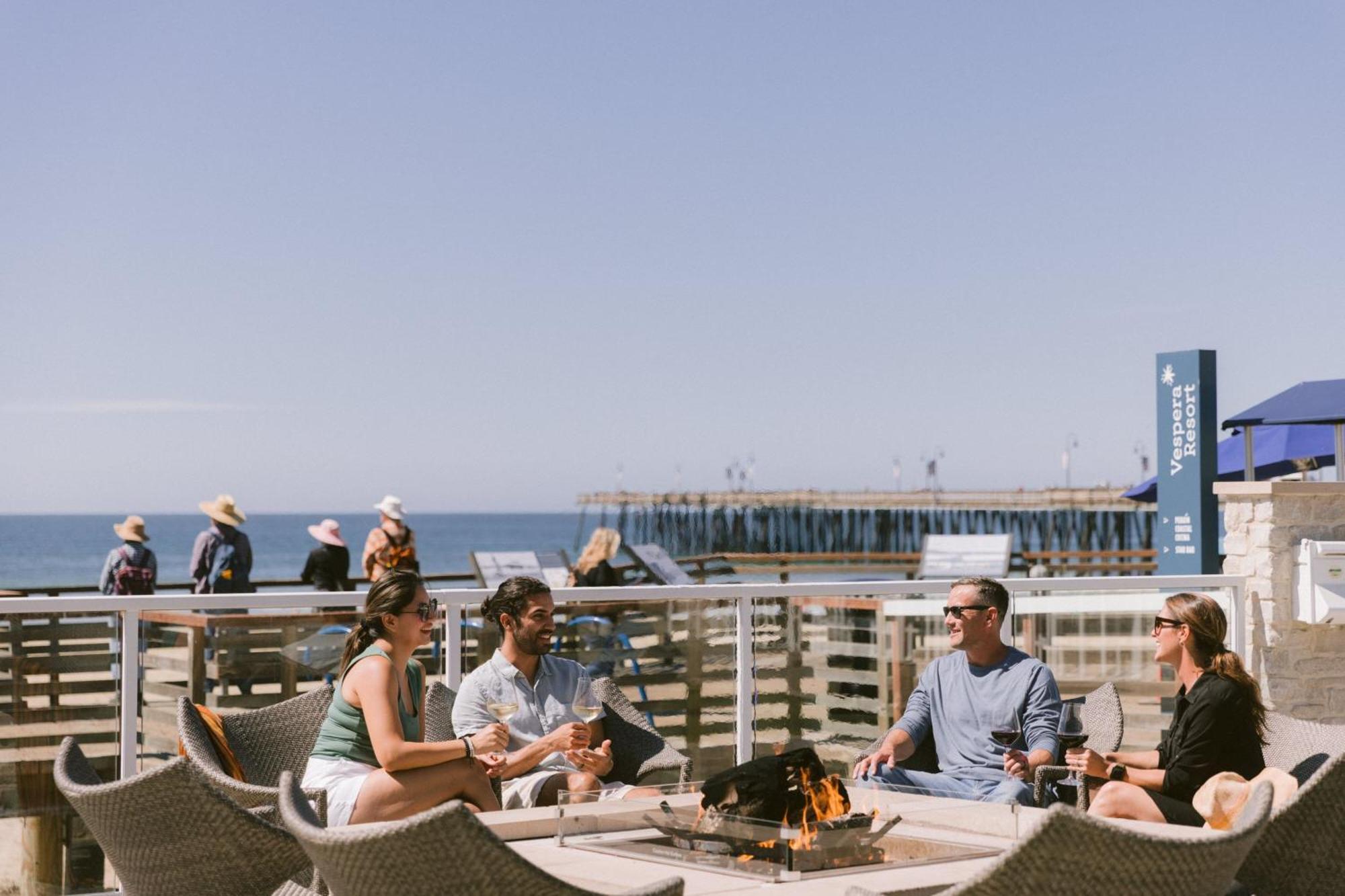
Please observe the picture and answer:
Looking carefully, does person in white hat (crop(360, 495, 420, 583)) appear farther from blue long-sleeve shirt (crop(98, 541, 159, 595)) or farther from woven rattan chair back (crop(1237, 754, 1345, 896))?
woven rattan chair back (crop(1237, 754, 1345, 896))

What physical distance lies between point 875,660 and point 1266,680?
212cm

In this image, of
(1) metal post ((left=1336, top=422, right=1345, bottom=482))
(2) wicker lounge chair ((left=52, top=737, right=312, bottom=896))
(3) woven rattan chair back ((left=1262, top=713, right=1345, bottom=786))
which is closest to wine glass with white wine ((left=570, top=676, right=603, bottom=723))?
(2) wicker lounge chair ((left=52, top=737, right=312, bottom=896))

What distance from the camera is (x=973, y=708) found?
4848 mm

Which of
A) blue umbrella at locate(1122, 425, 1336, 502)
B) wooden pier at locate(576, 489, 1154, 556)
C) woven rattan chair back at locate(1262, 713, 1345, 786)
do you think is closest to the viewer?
woven rattan chair back at locate(1262, 713, 1345, 786)

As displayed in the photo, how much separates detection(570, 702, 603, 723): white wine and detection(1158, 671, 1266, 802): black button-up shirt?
149 centimetres

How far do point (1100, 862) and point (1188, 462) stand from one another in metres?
6.45

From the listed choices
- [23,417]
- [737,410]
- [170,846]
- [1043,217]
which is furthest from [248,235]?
[170,846]

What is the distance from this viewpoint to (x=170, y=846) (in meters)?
3.36

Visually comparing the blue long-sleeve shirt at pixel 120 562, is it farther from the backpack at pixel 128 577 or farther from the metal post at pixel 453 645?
the metal post at pixel 453 645

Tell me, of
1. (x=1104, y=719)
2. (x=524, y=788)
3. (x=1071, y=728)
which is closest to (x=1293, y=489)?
(x=1104, y=719)

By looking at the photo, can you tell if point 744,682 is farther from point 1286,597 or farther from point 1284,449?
point 1284,449

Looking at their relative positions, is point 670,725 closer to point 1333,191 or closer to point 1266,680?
point 1266,680

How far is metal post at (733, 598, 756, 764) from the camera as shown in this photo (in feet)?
20.1

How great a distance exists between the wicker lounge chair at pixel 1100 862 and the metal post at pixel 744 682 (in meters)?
3.54
